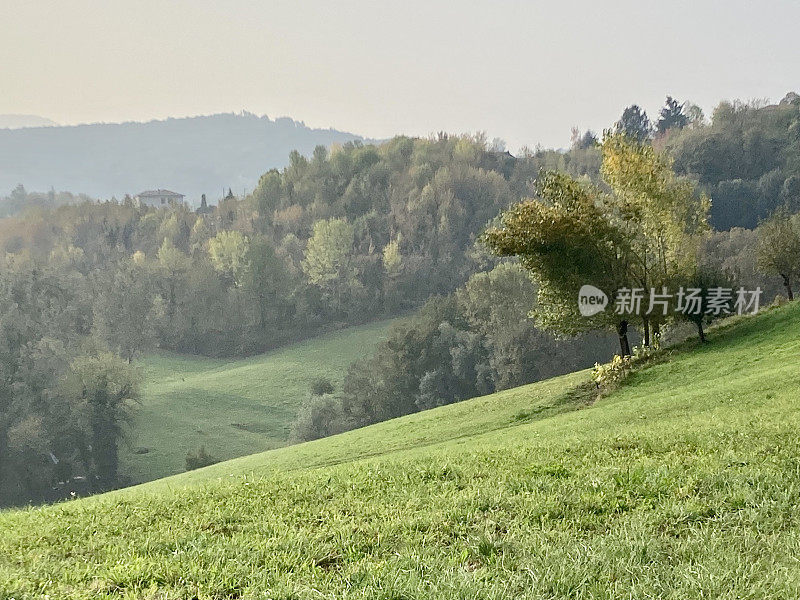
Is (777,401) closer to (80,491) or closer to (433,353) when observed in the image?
(433,353)

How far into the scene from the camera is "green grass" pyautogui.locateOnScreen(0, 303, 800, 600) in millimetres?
6312

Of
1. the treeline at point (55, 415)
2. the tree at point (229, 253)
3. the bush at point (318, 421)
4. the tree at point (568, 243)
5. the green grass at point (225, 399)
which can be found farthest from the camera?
the tree at point (229, 253)

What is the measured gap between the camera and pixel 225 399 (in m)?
86.9

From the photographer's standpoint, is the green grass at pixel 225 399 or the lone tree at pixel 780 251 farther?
the green grass at pixel 225 399

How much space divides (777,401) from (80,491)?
66261 mm

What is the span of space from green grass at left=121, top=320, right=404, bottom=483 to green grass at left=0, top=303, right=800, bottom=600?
61078 millimetres

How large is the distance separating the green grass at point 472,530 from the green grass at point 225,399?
6108 cm

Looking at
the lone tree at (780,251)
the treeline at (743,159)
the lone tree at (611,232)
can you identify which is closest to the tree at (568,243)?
the lone tree at (611,232)

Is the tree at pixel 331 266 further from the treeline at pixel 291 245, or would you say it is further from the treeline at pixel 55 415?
the treeline at pixel 55 415

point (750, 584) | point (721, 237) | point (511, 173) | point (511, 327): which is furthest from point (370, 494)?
point (511, 173)

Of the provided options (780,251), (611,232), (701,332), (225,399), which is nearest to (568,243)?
(611,232)

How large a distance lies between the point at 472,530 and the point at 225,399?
271 feet

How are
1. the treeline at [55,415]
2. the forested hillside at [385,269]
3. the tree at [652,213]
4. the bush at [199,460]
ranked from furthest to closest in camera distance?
the treeline at [55,415], the bush at [199,460], the forested hillside at [385,269], the tree at [652,213]

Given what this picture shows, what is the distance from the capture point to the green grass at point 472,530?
6312 millimetres
